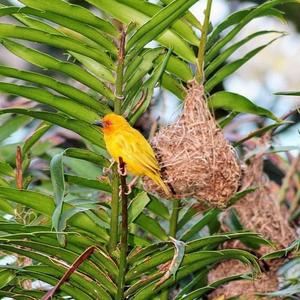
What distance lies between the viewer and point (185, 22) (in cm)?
154

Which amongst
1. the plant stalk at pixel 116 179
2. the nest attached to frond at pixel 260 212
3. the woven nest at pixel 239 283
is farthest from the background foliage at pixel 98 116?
the nest attached to frond at pixel 260 212

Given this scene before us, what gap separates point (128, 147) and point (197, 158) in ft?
0.56

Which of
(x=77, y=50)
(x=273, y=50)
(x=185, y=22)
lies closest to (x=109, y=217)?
(x=77, y=50)

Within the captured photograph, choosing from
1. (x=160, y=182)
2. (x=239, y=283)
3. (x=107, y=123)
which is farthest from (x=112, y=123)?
(x=239, y=283)

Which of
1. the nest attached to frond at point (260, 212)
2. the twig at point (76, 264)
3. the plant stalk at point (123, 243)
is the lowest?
the twig at point (76, 264)

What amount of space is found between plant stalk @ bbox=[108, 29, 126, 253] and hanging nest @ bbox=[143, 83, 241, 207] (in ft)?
0.56

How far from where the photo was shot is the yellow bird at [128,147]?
1350 millimetres

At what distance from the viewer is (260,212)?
2.03 metres

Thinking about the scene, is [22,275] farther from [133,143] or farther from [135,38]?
[135,38]

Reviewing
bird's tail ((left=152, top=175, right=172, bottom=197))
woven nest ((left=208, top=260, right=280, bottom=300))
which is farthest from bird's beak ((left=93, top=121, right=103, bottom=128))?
woven nest ((left=208, top=260, right=280, bottom=300))

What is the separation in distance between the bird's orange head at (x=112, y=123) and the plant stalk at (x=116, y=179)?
4cm

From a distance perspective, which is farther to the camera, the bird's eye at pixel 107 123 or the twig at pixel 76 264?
the bird's eye at pixel 107 123

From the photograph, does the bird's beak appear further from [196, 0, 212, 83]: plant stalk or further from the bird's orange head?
[196, 0, 212, 83]: plant stalk

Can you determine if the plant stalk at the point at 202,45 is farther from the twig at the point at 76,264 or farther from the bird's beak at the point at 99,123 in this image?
the twig at the point at 76,264
